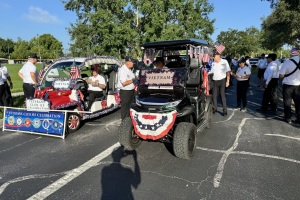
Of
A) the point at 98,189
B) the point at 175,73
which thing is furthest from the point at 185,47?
the point at 98,189

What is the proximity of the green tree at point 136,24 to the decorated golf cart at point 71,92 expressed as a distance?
570 inches

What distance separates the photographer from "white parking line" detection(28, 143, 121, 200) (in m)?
3.51

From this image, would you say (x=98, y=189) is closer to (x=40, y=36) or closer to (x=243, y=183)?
(x=243, y=183)

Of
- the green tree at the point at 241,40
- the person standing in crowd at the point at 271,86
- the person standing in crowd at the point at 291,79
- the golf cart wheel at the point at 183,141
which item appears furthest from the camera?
the green tree at the point at 241,40

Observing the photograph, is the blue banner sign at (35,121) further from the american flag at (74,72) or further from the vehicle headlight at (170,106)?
the vehicle headlight at (170,106)

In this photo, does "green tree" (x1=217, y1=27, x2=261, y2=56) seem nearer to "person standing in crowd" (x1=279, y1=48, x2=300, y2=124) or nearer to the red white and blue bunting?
"person standing in crowd" (x1=279, y1=48, x2=300, y2=124)

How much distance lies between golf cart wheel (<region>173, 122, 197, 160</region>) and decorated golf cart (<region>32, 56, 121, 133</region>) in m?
2.40

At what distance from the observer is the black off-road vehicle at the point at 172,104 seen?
14.8ft

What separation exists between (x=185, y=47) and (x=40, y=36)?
120078 mm

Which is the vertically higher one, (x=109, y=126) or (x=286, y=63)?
(x=286, y=63)

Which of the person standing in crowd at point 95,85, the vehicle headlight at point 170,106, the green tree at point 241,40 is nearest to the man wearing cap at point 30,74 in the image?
the person standing in crowd at point 95,85

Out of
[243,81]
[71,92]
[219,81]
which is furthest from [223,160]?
[243,81]

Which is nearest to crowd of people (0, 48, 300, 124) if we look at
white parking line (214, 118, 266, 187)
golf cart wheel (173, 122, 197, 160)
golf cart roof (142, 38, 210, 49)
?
golf cart roof (142, 38, 210, 49)

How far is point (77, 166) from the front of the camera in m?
4.42
